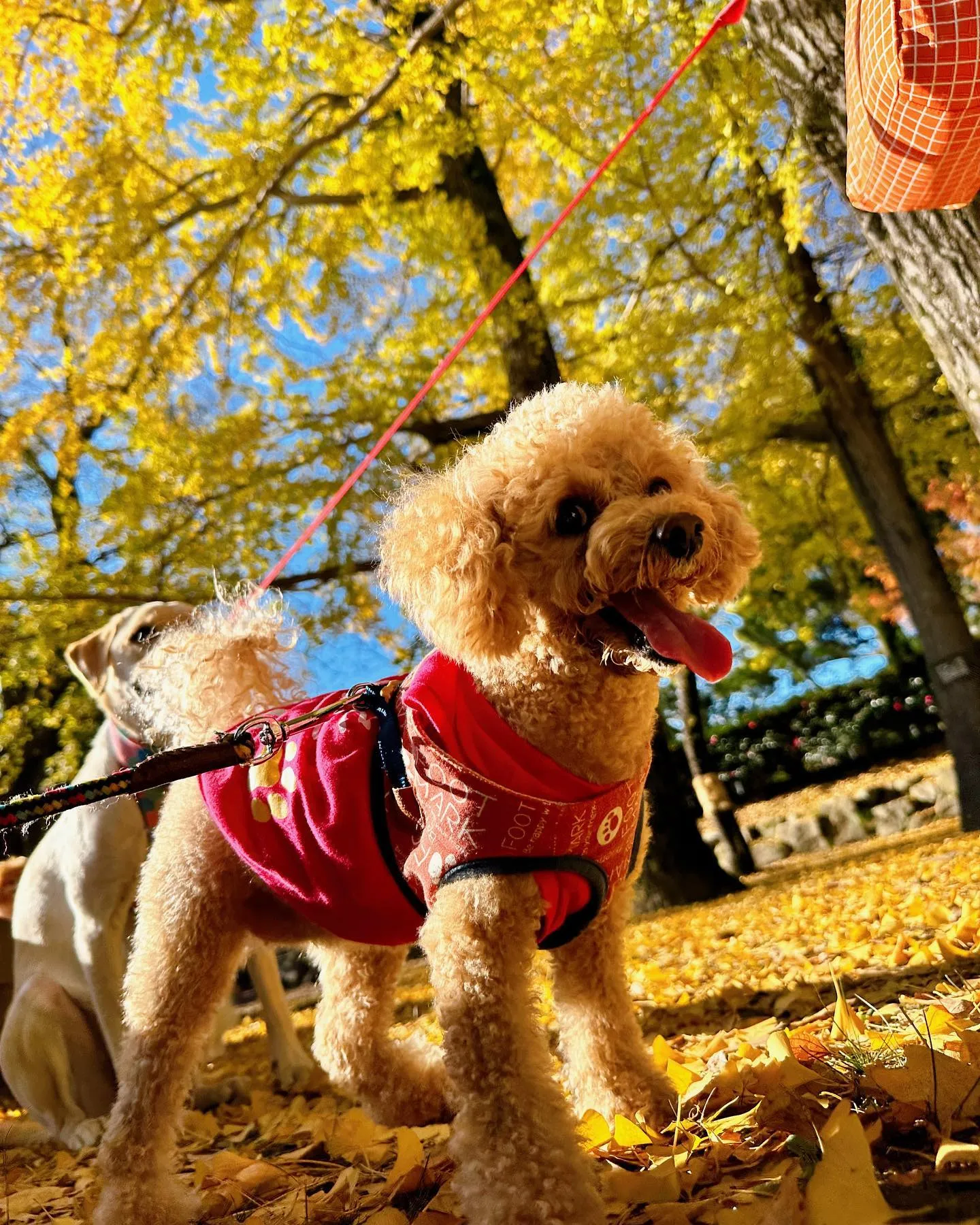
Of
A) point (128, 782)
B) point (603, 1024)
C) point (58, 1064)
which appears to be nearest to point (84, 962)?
point (58, 1064)

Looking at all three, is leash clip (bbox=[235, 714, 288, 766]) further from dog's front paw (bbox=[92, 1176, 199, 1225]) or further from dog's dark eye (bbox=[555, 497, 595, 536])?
dog's front paw (bbox=[92, 1176, 199, 1225])

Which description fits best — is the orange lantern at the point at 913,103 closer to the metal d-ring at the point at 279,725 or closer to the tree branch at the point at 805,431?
the metal d-ring at the point at 279,725

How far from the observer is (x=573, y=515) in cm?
204

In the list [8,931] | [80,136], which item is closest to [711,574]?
[8,931]

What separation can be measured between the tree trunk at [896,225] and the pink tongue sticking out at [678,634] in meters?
1.77

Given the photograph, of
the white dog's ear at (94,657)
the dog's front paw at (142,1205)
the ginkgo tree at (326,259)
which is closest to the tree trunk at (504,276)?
the ginkgo tree at (326,259)

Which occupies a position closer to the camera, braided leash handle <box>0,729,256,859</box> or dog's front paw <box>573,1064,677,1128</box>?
braided leash handle <box>0,729,256,859</box>

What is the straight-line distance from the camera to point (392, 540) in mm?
2207

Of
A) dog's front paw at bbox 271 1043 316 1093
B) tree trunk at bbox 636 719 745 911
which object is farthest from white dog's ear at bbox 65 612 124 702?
tree trunk at bbox 636 719 745 911

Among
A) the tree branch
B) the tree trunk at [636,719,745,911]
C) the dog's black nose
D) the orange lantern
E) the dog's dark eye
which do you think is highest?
the tree branch

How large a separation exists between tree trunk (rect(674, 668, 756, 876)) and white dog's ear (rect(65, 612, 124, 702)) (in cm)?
639

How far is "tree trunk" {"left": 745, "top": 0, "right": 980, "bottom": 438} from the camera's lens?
114 inches

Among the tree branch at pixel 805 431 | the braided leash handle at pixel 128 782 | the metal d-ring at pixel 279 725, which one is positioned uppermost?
the tree branch at pixel 805 431

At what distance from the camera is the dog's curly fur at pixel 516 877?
177 centimetres
